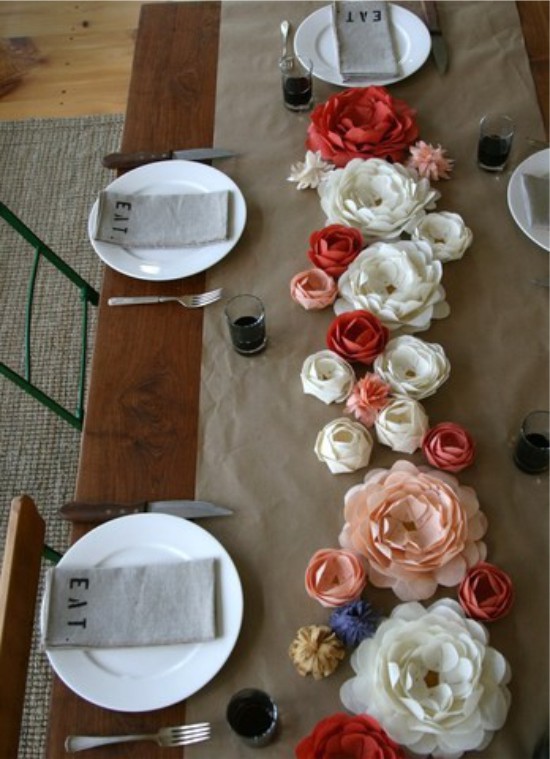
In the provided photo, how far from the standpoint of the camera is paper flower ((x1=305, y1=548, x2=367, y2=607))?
0.81 meters

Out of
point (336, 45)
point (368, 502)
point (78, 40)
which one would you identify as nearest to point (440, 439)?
point (368, 502)

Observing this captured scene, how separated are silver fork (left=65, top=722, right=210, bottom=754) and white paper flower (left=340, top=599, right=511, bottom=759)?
0.50 ft

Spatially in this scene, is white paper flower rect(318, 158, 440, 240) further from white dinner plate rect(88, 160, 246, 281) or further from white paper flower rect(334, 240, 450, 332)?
white dinner plate rect(88, 160, 246, 281)

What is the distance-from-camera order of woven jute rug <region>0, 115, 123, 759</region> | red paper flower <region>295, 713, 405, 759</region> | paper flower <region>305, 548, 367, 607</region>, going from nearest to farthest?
red paper flower <region>295, 713, 405, 759</region>, paper flower <region>305, 548, 367, 607</region>, woven jute rug <region>0, 115, 123, 759</region>

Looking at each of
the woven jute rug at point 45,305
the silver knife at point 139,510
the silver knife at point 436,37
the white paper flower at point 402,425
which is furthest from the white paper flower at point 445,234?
the woven jute rug at point 45,305

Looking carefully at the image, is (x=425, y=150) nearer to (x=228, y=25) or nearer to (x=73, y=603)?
(x=228, y=25)

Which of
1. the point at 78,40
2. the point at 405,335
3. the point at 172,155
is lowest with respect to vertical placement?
the point at 78,40

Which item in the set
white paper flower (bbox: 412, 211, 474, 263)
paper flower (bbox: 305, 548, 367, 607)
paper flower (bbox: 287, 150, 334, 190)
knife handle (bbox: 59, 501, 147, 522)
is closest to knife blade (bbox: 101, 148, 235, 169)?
paper flower (bbox: 287, 150, 334, 190)

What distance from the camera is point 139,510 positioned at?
91 centimetres

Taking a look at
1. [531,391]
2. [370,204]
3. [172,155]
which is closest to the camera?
[531,391]

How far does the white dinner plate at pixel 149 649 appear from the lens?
791 mm

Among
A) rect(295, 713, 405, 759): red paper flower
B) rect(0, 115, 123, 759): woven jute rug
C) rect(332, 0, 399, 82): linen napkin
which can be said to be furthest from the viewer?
rect(0, 115, 123, 759): woven jute rug

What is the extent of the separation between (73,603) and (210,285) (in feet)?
1.57

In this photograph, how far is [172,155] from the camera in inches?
47.2
